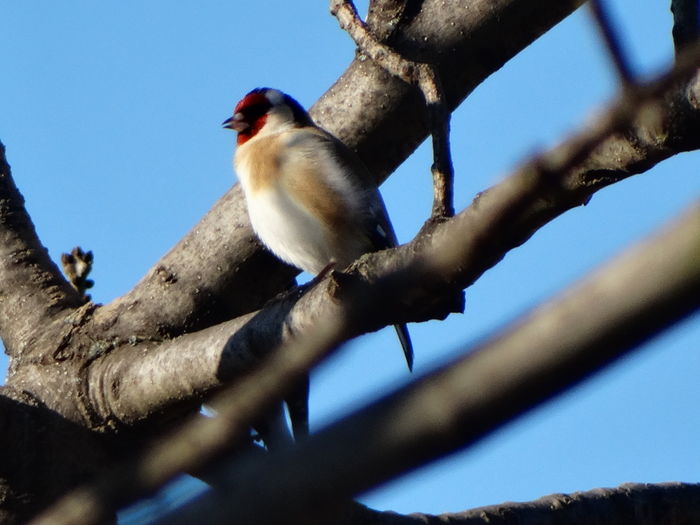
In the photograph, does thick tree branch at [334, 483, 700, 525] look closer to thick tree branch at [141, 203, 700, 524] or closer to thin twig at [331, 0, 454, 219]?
thin twig at [331, 0, 454, 219]

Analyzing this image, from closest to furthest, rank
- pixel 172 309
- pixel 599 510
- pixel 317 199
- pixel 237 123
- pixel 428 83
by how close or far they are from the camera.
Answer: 1. pixel 428 83
2. pixel 599 510
3. pixel 172 309
4. pixel 317 199
5. pixel 237 123

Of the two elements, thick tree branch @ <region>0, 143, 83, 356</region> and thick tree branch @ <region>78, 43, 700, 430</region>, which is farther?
thick tree branch @ <region>0, 143, 83, 356</region>

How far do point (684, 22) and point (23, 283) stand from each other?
9.11 ft

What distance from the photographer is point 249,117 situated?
5703mm

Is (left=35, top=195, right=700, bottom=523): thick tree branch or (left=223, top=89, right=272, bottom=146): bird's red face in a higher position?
(left=223, top=89, right=272, bottom=146): bird's red face

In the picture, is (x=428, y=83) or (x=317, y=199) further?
(x=317, y=199)

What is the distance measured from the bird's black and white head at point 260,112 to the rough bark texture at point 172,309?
4.38 ft

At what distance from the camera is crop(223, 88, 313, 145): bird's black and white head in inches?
218

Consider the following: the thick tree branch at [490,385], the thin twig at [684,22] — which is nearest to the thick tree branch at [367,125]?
the thin twig at [684,22]

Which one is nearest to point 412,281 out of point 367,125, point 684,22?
point 684,22

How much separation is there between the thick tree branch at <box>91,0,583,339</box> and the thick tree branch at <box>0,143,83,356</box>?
0.27 m

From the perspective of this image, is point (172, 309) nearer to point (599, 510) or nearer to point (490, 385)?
point (599, 510)

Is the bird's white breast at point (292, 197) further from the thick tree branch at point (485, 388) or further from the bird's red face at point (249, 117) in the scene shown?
the thick tree branch at point (485, 388)

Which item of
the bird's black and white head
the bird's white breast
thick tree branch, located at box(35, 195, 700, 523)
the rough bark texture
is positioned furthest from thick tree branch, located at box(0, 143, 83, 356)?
thick tree branch, located at box(35, 195, 700, 523)
